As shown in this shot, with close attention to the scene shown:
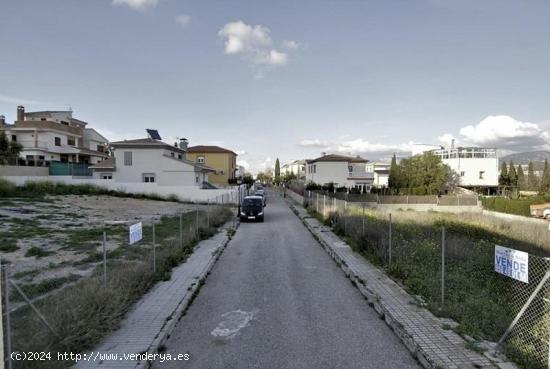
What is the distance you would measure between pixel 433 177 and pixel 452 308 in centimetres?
4952

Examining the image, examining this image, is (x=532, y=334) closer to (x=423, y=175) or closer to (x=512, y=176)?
(x=423, y=175)

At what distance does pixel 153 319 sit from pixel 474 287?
7.06m

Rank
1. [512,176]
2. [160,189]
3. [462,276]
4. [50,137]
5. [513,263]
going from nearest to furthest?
[513,263] → [462,276] → [160,189] → [50,137] → [512,176]

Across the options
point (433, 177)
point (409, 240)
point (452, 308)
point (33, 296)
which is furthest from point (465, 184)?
point (33, 296)

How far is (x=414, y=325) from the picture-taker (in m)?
5.90

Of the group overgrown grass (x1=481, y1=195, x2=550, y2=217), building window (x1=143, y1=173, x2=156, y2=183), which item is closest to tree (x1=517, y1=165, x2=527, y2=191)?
overgrown grass (x1=481, y1=195, x2=550, y2=217)

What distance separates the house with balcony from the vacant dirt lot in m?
29.7

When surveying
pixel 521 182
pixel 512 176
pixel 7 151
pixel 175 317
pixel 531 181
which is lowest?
pixel 175 317

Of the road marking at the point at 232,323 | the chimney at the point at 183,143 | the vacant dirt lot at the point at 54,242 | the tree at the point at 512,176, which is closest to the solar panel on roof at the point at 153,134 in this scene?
the chimney at the point at 183,143

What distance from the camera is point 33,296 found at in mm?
7211

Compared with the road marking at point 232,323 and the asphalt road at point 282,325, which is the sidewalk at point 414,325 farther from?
the road marking at point 232,323

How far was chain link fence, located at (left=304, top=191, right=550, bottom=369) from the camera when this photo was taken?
504 cm

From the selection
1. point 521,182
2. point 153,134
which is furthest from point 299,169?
point 153,134

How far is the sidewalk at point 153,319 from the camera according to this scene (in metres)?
5.06
